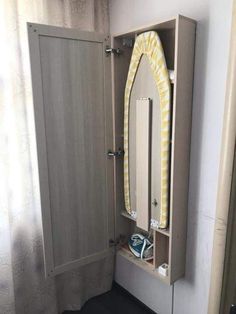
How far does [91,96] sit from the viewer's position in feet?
5.51

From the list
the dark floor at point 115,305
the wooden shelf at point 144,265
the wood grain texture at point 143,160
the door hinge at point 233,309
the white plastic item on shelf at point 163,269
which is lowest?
the dark floor at point 115,305

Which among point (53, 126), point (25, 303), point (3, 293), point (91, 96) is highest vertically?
point (91, 96)

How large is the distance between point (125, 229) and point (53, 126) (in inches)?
38.2

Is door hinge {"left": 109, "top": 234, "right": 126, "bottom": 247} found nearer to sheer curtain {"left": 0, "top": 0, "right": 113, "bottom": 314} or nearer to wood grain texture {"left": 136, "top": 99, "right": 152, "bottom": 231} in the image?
wood grain texture {"left": 136, "top": 99, "right": 152, "bottom": 231}

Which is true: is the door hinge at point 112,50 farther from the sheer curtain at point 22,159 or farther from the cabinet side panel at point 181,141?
the cabinet side panel at point 181,141

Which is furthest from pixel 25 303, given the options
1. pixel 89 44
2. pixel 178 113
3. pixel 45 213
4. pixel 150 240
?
pixel 89 44

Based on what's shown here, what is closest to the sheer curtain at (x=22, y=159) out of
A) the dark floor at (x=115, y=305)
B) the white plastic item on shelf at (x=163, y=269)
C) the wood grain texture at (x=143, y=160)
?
the dark floor at (x=115, y=305)

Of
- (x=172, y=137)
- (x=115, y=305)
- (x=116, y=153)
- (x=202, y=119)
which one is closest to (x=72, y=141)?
(x=116, y=153)

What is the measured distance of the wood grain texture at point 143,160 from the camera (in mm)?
1611

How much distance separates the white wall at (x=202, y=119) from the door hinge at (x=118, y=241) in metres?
0.47

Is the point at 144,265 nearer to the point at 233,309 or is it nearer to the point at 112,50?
the point at 233,309

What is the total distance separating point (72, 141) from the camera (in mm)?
1644

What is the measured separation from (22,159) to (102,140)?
20.3 inches

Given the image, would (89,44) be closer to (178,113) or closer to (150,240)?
(178,113)
